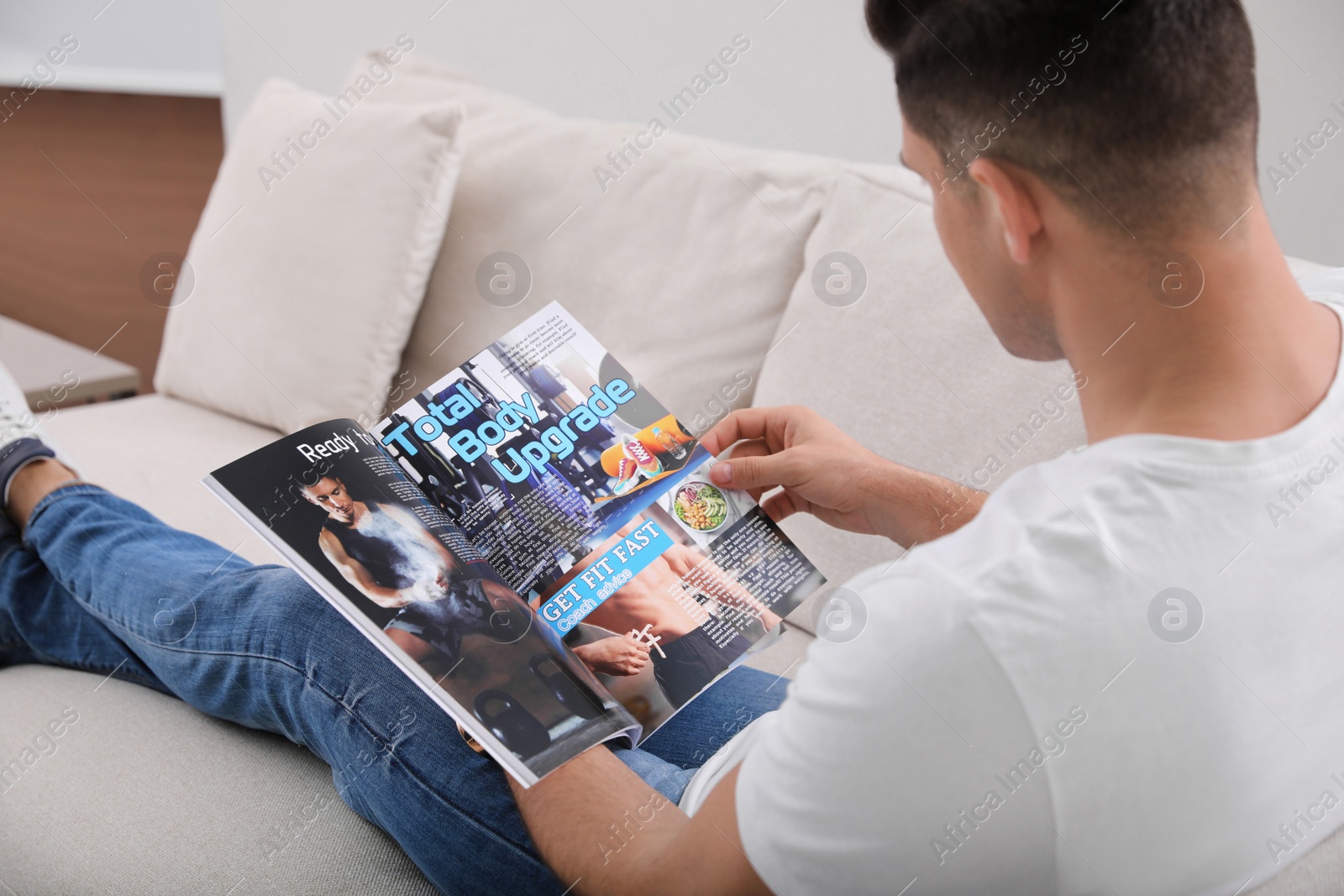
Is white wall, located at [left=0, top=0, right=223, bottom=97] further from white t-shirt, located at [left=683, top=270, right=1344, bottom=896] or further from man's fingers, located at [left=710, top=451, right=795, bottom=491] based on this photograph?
white t-shirt, located at [left=683, top=270, right=1344, bottom=896]

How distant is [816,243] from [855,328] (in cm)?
14

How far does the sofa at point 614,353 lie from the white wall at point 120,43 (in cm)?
94

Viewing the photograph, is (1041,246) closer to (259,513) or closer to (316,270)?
(259,513)

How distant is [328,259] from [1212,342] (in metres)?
1.23

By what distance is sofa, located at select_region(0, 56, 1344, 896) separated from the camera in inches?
31.4

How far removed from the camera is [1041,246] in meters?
0.62

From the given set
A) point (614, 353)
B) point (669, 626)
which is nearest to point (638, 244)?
point (614, 353)

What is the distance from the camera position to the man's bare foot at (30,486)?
3.56 ft

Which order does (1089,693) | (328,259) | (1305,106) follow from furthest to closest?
(328,259), (1305,106), (1089,693)

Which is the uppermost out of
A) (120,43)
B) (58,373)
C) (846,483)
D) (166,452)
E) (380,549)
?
(120,43)

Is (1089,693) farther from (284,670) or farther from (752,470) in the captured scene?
(284,670)

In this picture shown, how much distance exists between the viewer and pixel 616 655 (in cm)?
79

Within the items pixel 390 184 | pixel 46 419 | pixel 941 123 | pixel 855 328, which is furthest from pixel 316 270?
pixel 941 123

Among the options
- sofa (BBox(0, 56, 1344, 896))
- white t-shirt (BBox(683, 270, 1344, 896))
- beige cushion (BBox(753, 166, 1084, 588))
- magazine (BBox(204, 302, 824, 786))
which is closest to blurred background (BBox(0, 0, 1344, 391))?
sofa (BBox(0, 56, 1344, 896))
